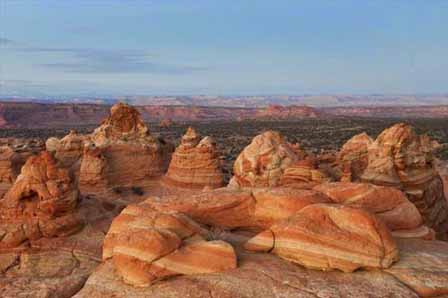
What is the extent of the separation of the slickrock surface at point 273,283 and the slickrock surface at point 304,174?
7.37 meters

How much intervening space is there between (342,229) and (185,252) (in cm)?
362

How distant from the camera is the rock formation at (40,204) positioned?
48.9ft

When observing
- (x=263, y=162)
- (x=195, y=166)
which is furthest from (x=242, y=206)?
(x=195, y=166)

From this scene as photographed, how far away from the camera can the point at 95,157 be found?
26.8 metres

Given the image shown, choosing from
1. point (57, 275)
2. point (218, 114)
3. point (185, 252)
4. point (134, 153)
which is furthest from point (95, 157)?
point (218, 114)

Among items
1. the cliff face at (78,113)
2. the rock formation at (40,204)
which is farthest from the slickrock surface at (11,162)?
the cliff face at (78,113)

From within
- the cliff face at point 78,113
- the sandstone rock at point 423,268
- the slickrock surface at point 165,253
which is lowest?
the cliff face at point 78,113

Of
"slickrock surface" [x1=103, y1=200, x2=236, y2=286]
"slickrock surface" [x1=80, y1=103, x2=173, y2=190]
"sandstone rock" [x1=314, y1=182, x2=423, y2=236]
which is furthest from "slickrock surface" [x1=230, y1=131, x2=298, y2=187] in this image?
"slickrock surface" [x1=103, y1=200, x2=236, y2=286]

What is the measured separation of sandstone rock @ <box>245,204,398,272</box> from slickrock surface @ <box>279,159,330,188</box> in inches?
269

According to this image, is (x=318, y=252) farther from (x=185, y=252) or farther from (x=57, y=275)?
(x=57, y=275)

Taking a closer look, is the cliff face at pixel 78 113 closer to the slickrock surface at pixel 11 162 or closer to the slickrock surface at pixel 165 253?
the slickrock surface at pixel 11 162

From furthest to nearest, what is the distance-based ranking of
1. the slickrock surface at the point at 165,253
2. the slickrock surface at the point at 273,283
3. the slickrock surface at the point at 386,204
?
the slickrock surface at the point at 386,204, the slickrock surface at the point at 165,253, the slickrock surface at the point at 273,283

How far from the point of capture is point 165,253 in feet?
33.3

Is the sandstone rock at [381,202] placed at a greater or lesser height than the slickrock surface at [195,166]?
greater
